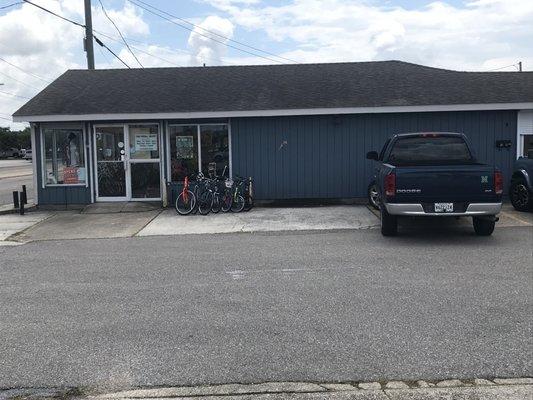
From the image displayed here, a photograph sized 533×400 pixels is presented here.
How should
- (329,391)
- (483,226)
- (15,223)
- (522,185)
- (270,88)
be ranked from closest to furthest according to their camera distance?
(329,391) < (483,226) < (522,185) < (15,223) < (270,88)

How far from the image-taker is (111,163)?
16516mm

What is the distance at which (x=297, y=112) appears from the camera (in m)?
15.4

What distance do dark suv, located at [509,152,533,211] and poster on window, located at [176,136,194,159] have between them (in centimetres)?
856

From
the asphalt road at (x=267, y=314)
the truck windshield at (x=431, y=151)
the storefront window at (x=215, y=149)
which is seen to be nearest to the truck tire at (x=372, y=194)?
the truck windshield at (x=431, y=151)

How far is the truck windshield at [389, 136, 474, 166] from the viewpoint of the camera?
11453 millimetres

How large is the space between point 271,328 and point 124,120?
11.9m

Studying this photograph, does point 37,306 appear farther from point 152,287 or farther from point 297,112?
point 297,112

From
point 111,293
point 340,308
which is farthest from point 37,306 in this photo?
point 340,308

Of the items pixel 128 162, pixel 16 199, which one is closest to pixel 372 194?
pixel 128 162

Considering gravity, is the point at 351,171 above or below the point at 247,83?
below

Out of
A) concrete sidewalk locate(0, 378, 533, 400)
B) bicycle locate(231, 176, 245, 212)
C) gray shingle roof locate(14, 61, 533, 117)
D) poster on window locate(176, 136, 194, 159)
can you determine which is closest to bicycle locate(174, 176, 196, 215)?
bicycle locate(231, 176, 245, 212)

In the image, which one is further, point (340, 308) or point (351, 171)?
point (351, 171)

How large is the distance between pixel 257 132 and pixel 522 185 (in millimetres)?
6968

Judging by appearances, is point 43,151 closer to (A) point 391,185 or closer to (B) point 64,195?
(B) point 64,195
